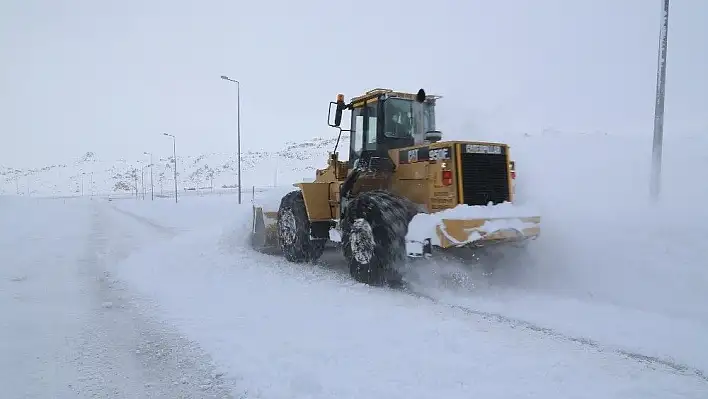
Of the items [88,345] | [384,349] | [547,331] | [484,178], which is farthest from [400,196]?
[88,345]

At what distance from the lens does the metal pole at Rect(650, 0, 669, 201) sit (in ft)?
30.7

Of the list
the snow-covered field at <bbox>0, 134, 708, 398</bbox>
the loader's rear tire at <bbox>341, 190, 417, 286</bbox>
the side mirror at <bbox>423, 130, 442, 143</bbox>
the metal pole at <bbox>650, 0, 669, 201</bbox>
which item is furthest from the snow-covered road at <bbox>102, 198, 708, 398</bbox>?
the metal pole at <bbox>650, 0, 669, 201</bbox>

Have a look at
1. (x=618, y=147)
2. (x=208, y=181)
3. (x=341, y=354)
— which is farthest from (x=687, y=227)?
(x=208, y=181)

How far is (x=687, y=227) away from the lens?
782 centimetres

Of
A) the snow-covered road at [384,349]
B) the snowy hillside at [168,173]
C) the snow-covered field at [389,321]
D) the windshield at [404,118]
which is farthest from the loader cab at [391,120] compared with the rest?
the snowy hillside at [168,173]

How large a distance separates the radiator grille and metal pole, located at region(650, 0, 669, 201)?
139 inches

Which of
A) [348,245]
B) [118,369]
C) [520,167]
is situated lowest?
[118,369]

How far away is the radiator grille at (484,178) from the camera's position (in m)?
7.21

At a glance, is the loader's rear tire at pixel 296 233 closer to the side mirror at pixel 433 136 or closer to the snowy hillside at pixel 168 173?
the side mirror at pixel 433 136

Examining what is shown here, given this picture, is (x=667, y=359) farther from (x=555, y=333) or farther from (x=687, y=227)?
(x=687, y=227)

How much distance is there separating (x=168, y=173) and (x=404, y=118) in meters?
104

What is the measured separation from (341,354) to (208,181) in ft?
286

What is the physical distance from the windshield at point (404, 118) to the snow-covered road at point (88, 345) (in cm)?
438

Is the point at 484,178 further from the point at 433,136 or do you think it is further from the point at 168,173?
the point at 168,173
